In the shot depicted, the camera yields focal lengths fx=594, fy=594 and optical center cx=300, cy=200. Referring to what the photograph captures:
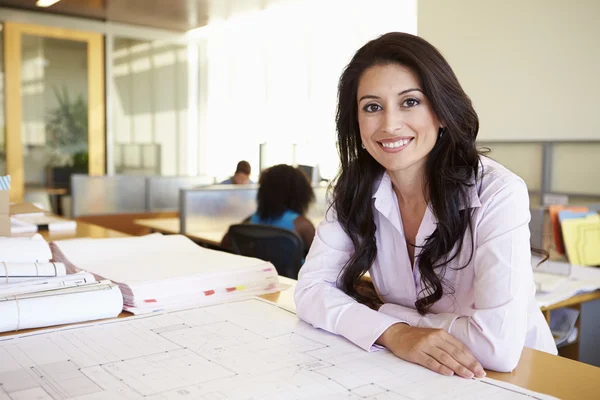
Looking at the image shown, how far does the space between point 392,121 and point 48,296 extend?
818 mm

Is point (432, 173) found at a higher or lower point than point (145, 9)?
lower

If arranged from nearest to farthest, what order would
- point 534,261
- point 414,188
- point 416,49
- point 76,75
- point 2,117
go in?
point 416,49
point 414,188
point 534,261
point 2,117
point 76,75

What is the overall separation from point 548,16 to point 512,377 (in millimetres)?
4952

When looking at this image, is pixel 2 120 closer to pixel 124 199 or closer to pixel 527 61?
pixel 124 199

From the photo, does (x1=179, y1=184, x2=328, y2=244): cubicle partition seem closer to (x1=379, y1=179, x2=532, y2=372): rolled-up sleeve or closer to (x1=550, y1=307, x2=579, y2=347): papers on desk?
(x1=550, y1=307, x2=579, y2=347): papers on desk

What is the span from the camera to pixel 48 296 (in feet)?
3.89

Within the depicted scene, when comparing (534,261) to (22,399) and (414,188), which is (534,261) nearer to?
(414,188)

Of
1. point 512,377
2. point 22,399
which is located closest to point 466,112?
point 512,377

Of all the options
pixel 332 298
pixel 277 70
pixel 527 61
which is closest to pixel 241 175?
pixel 527 61


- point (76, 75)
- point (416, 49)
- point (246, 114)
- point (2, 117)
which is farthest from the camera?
point (246, 114)

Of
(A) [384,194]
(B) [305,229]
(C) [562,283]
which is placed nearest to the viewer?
(A) [384,194]

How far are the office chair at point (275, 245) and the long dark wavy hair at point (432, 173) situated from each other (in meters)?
1.31

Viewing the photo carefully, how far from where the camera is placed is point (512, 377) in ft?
3.22

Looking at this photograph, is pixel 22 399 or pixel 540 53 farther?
pixel 540 53
